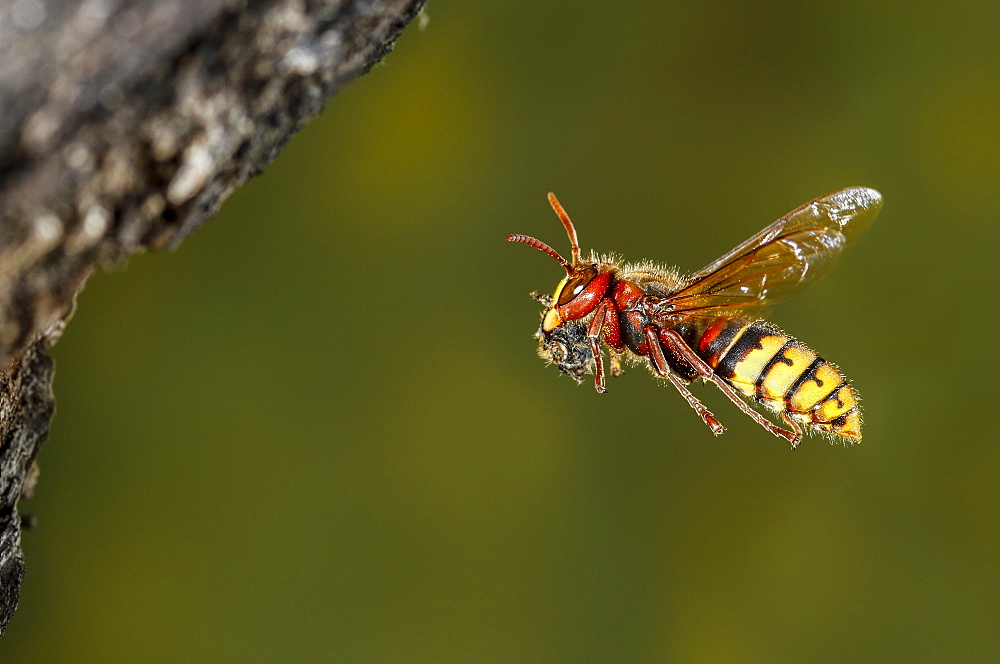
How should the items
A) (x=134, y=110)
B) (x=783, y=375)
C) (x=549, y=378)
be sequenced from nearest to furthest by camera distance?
(x=134, y=110) < (x=783, y=375) < (x=549, y=378)

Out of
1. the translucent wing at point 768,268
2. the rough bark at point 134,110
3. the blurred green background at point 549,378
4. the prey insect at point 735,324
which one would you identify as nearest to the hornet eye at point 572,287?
the prey insect at point 735,324

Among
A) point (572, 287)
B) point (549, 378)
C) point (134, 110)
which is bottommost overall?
point (134, 110)

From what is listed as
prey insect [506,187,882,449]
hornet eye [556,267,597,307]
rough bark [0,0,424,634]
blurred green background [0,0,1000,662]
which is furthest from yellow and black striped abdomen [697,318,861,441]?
blurred green background [0,0,1000,662]

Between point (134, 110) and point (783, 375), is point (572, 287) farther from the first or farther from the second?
point (134, 110)

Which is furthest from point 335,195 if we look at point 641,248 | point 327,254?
point 641,248

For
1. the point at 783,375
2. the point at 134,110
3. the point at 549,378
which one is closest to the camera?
the point at 134,110

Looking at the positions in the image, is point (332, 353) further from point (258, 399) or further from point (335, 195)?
point (335, 195)

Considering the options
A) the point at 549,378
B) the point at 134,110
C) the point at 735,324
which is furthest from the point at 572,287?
the point at 549,378

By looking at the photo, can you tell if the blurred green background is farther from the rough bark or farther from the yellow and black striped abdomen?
the rough bark

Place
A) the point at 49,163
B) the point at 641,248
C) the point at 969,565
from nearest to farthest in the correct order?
the point at 49,163
the point at 969,565
the point at 641,248
